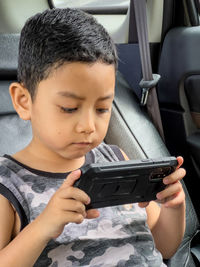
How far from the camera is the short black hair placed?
897 mm

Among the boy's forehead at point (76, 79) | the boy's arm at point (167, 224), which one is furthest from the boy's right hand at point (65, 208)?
the boy's arm at point (167, 224)

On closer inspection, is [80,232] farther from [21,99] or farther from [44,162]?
[21,99]

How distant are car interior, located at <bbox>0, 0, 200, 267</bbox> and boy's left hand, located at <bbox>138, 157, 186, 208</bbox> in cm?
39

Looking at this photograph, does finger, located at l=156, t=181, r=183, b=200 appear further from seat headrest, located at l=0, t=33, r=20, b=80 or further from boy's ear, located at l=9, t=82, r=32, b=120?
seat headrest, located at l=0, t=33, r=20, b=80

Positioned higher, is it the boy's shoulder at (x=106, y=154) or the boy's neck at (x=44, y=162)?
the boy's neck at (x=44, y=162)

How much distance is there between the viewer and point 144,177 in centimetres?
89

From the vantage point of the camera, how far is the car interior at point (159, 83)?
1.40 meters

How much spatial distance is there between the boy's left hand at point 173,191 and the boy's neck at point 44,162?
0.19m

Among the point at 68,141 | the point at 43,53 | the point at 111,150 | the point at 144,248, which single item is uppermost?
the point at 43,53

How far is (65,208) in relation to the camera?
844 mm

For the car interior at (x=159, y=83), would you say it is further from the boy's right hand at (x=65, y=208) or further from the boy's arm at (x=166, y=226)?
the boy's right hand at (x=65, y=208)

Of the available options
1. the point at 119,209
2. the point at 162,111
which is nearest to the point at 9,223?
the point at 119,209

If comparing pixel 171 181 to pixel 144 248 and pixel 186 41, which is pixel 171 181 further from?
pixel 186 41

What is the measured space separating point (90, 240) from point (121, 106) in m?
0.66
